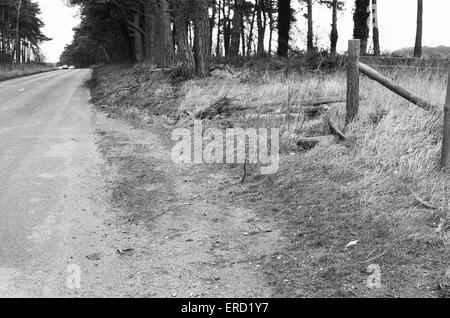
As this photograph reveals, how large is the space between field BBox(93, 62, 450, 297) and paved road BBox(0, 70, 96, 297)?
2277 millimetres

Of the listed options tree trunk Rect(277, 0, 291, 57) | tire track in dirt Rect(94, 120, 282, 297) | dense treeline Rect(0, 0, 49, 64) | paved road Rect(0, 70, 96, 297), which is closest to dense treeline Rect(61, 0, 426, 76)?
tree trunk Rect(277, 0, 291, 57)

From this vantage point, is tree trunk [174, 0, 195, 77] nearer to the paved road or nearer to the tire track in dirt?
the paved road

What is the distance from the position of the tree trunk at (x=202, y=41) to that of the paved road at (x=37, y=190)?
387 cm

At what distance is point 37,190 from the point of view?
7473mm

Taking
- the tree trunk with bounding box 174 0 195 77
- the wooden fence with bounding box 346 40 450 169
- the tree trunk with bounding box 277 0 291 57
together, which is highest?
the tree trunk with bounding box 277 0 291 57

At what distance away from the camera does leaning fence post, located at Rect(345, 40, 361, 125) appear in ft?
25.8

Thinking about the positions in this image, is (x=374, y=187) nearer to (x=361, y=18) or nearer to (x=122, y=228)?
(x=122, y=228)

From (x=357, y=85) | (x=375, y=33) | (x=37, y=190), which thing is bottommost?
(x=37, y=190)

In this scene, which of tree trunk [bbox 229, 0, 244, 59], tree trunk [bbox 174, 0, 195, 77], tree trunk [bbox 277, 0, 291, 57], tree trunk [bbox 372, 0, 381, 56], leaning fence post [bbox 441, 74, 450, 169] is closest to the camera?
leaning fence post [bbox 441, 74, 450, 169]

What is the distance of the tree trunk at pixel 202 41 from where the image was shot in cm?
1606

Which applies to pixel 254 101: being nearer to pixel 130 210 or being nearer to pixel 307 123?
pixel 307 123

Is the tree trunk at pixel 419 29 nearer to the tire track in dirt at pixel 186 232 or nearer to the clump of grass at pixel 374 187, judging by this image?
the clump of grass at pixel 374 187

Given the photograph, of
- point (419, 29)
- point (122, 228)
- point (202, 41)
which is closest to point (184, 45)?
point (202, 41)

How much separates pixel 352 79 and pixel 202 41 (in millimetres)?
9230
